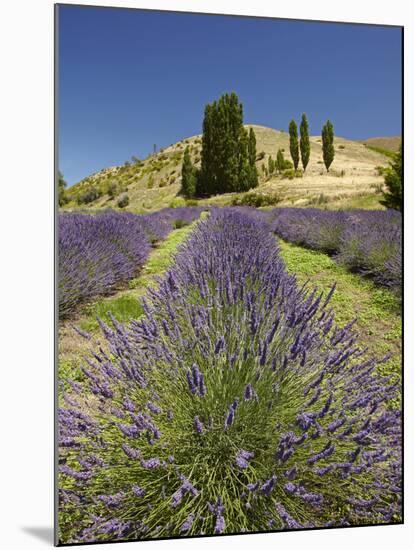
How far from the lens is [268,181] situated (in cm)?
256

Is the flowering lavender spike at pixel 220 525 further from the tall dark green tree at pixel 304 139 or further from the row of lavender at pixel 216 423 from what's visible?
the tall dark green tree at pixel 304 139

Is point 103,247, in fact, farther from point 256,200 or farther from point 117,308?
point 256,200

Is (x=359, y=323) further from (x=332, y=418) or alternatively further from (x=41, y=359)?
(x=41, y=359)

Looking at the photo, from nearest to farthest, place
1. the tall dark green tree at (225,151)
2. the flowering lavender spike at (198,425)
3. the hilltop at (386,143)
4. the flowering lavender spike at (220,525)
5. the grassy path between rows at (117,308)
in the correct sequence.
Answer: the flowering lavender spike at (198,425), the flowering lavender spike at (220,525), the grassy path between rows at (117,308), the tall dark green tree at (225,151), the hilltop at (386,143)

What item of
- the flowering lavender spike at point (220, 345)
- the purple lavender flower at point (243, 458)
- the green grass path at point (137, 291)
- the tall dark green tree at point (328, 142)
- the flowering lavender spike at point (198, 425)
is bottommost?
the purple lavender flower at point (243, 458)

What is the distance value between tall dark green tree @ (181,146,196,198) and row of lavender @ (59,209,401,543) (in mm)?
395

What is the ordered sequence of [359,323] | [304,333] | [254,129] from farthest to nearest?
1. [359,323]
2. [254,129]
3. [304,333]

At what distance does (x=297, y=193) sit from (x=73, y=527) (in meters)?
1.78

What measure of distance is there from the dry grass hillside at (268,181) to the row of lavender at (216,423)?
1.36 ft

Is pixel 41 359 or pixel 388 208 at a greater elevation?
pixel 388 208

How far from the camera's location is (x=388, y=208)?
8.85 ft

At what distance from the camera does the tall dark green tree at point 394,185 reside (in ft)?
8.83

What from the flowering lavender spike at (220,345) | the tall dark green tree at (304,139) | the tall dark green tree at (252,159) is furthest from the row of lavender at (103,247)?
the flowering lavender spike at (220,345)

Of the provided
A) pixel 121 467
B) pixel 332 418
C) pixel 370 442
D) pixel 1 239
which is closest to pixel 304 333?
pixel 332 418
